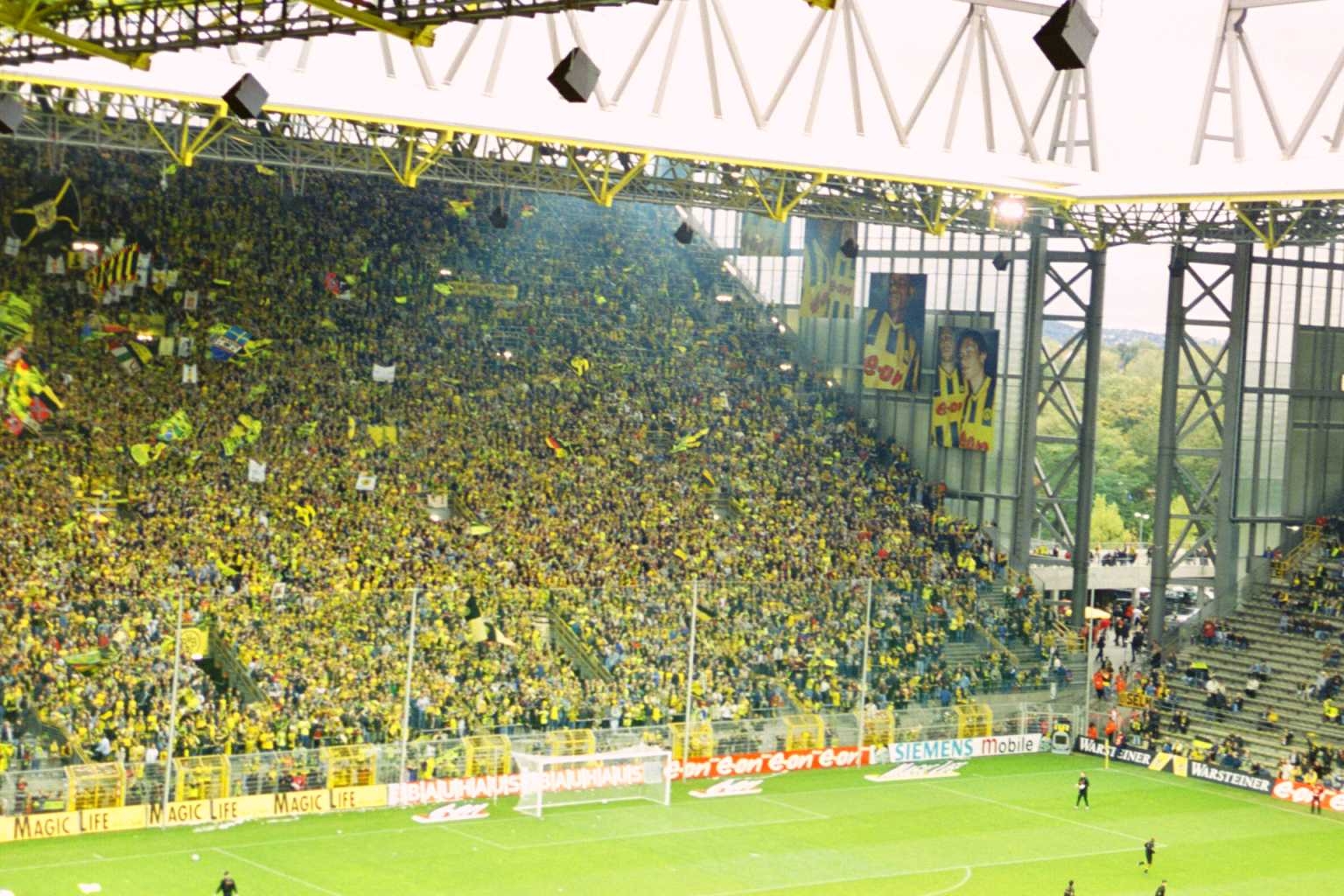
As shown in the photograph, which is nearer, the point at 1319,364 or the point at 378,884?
the point at 378,884

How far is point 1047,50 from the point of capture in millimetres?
16578

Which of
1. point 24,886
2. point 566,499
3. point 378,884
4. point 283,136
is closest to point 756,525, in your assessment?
point 566,499

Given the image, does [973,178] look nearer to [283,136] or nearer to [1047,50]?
[283,136]

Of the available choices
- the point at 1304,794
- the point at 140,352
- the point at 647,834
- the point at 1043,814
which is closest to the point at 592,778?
the point at 647,834

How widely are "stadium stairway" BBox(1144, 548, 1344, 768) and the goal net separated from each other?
15.0 m

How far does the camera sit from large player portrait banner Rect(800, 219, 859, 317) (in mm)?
56344

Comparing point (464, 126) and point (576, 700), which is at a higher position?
point (464, 126)

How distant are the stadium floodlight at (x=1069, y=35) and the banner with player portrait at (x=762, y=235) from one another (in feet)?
138

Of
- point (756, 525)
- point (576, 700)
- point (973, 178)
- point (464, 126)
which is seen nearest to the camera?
point (464, 126)

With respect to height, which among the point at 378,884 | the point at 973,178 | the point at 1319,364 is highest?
the point at 973,178

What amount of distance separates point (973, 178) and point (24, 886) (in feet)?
84.0

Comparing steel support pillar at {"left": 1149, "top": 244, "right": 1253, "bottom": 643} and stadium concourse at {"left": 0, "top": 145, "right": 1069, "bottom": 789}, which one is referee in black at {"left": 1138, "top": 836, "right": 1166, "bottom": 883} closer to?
stadium concourse at {"left": 0, "top": 145, "right": 1069, "bottom": 789}

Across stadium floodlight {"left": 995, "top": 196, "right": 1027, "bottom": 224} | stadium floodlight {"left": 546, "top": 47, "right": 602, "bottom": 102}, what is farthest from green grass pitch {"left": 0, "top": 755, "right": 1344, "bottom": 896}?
stadium floodlight {"left": 546, "top": 47, "right": 602, "bottom": 102}

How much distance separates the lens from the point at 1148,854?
116 feet
